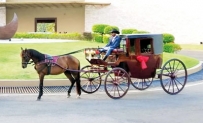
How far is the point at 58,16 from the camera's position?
44.8 m

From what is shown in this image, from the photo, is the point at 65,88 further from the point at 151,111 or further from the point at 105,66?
the point at 151,111

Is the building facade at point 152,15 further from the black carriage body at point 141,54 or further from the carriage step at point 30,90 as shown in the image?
the black carriage body at point 141,54

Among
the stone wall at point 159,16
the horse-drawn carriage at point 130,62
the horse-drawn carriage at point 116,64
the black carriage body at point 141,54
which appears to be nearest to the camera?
the horse-drawn carriage at point 116,64

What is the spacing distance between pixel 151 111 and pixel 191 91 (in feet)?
11.9

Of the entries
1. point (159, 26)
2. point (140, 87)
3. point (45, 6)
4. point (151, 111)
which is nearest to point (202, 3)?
point (159, 26)

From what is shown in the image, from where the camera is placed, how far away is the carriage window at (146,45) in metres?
12.6

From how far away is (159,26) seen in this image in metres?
41.8

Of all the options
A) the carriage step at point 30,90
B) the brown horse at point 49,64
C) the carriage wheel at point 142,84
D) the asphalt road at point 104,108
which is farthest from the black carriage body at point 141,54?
the carriage step at point 30,90

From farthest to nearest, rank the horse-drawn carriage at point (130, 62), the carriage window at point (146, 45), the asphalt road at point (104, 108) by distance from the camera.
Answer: the carriage window at point (146, 45)
the horse-drawn carriage at point (130, 62)
the asphalt road at point (104, 108)

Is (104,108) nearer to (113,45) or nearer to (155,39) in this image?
(113,45)

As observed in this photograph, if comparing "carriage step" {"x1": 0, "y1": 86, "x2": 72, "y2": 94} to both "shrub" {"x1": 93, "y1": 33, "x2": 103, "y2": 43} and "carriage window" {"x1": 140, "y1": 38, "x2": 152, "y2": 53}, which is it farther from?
"shrub" {"x1": 93, "y1": 33, "x2": 103, "y2": 43}

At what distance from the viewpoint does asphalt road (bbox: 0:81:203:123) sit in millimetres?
9016

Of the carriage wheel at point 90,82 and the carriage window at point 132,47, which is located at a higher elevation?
the carriage window at point 132,47

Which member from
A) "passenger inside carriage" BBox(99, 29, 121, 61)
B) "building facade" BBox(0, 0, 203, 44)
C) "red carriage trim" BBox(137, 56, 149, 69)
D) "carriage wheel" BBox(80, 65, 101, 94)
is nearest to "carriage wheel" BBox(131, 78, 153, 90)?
"red carriage trim" BBox(137, 56, 149, 69)
